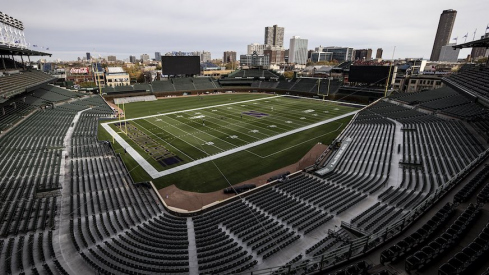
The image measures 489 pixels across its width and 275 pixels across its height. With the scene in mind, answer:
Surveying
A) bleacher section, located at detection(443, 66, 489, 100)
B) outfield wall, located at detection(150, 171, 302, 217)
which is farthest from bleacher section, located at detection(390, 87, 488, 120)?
outfield wall, located at detection(150, 171, 302, 217)

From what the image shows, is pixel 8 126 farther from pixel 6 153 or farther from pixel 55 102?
pixel 55 102

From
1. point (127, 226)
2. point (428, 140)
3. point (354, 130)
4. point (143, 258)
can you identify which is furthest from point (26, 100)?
point (428, 140)

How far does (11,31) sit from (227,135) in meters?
51.3

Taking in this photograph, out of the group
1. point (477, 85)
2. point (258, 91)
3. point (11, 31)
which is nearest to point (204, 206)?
point (477, 85)

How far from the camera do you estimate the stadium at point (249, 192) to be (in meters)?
11.2

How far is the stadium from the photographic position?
36.7 ft

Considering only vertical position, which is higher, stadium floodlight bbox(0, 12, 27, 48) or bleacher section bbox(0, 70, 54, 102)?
stadium floodlight bbox(0, 12, 27, 48)

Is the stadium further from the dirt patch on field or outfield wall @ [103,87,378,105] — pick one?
outfield wall @ [103,87,378,105]

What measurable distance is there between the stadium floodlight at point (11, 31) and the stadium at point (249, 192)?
14.4 ft

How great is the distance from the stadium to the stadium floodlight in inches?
173

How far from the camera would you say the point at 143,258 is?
13836 mm

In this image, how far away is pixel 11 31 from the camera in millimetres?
49125

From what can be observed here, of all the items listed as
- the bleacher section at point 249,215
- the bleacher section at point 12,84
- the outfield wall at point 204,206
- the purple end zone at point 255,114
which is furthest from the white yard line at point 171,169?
the bleacher section at point 12,84

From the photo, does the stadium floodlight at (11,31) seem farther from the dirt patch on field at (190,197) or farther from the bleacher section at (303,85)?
the bleacher section at (303,85)
